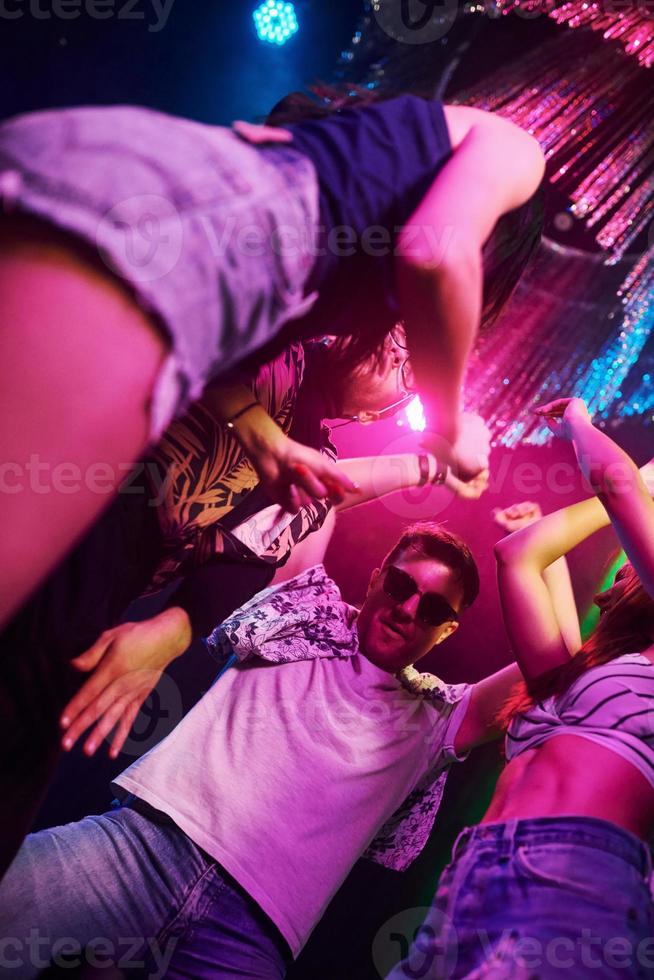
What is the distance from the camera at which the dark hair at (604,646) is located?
112cm

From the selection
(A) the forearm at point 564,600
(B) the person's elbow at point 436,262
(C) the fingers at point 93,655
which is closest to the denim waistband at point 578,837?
(A) the forearm at point 564,600

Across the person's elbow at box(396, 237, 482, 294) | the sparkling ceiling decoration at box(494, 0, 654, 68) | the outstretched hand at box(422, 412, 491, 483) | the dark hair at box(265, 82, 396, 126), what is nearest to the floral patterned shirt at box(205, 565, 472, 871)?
the outstretched hand at box(422, 412, 491, 483)

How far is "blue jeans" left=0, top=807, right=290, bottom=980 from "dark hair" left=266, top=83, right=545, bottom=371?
932 mm

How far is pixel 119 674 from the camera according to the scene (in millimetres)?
1028

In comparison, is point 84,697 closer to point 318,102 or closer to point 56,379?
point 56,379

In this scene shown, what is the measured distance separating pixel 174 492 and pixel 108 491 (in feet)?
0.76

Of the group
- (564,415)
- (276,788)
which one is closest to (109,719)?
(276,788)

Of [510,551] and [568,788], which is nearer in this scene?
[568,788]

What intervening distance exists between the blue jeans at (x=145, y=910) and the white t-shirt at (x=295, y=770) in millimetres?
45

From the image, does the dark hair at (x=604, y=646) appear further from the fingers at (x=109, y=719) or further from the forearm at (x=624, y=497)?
the fingers at (x=109, y=719)

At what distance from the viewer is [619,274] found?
1.43 m

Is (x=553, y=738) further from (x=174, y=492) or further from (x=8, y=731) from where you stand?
(x=8, y=731)

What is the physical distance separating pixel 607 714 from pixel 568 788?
0.13 meters

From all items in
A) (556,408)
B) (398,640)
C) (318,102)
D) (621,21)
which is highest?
(621,21)
